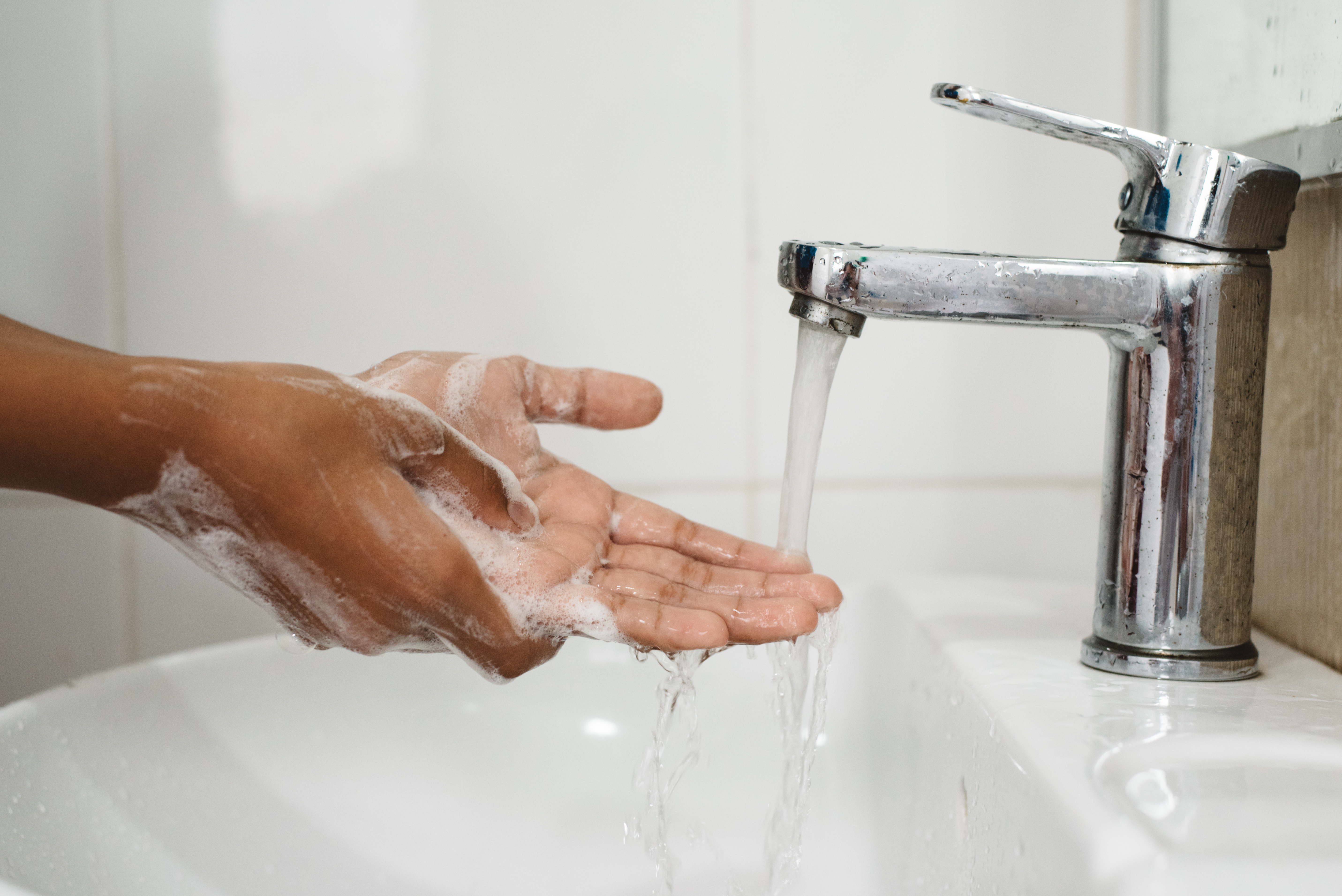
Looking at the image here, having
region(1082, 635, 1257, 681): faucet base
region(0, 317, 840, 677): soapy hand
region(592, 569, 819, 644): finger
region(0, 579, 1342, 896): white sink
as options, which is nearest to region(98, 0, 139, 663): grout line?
region(0, 579, 1342, 896): white sink

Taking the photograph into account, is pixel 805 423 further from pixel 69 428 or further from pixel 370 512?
pixel 69 428

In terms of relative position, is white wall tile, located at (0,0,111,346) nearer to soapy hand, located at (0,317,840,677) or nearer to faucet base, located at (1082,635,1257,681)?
soapy hand, located at (0,317,840,677)

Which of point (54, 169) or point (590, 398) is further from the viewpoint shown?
point (54, 169)

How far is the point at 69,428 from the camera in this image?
1.23 feet

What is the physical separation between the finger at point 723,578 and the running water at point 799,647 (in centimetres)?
2

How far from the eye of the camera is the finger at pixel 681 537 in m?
0.51

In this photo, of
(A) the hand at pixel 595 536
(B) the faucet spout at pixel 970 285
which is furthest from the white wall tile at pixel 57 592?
(B) the faucet spout at pixel 970 285

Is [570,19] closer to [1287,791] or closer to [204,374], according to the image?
[204,374]

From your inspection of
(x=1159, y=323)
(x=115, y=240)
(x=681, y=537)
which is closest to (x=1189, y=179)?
(x=1159, y=323)

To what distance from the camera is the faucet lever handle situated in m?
0.40

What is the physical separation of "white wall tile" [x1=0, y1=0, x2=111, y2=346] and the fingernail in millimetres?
410

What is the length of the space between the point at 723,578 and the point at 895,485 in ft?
0.98

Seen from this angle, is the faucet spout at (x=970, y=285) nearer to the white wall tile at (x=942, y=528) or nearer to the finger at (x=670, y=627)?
the finger at (x=670, y=627)

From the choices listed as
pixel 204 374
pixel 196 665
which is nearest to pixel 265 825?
pixel 196 665
